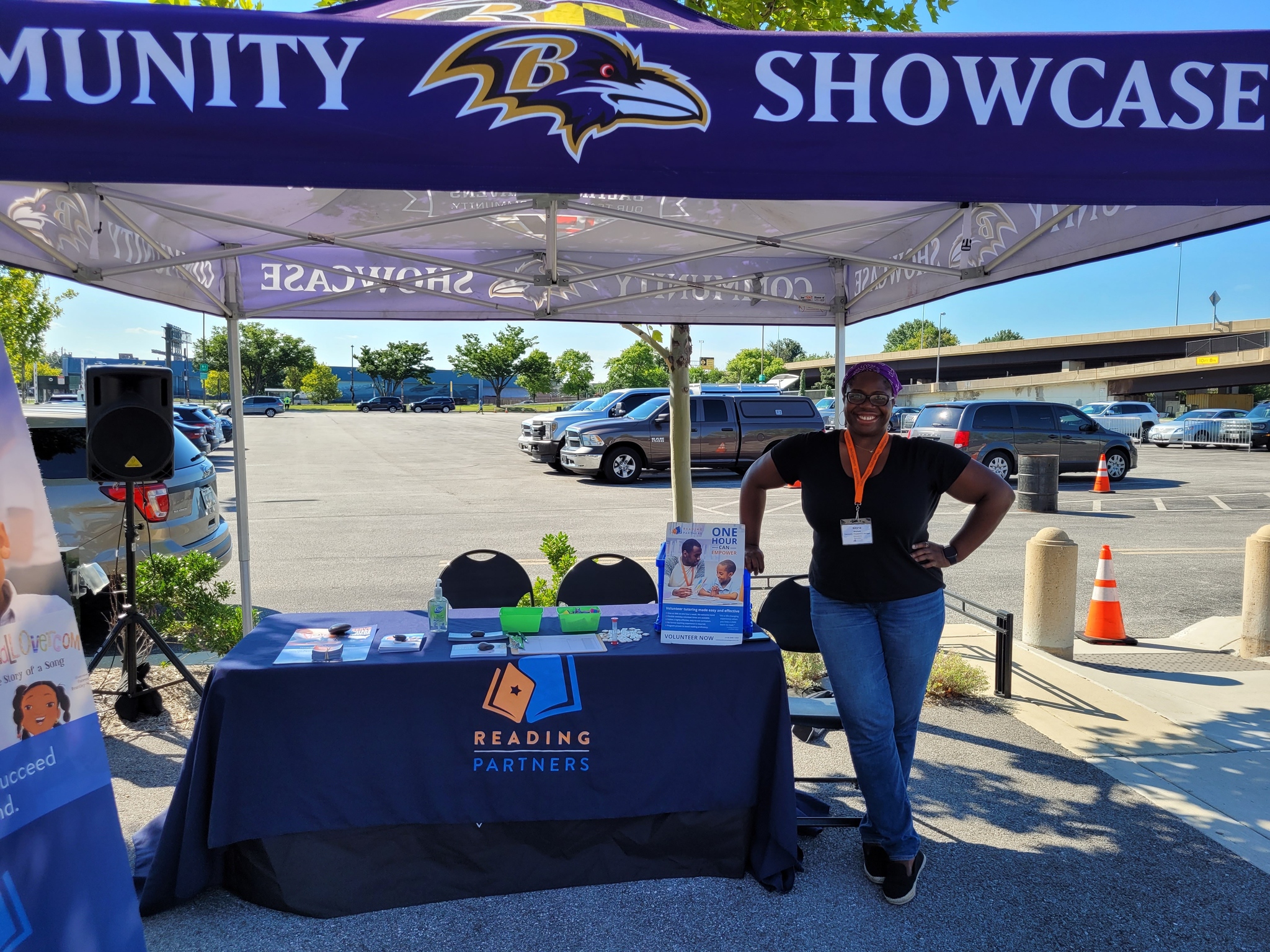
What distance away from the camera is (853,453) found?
3.20 meters

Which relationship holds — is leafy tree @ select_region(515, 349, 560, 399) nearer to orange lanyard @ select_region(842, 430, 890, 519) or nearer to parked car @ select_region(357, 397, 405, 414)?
parked car @ select_region(357, 397, 405, 414)

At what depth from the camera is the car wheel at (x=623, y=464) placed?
710 inches

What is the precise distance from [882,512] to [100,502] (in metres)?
5.72

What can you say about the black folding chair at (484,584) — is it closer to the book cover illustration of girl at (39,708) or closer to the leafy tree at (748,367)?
the book cover illustration of girl at (39,708)

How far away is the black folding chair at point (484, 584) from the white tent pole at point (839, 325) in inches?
95.3

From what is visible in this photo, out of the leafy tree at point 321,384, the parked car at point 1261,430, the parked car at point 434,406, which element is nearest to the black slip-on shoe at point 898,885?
the parked car at point 1261,430

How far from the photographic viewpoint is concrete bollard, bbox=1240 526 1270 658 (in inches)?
251

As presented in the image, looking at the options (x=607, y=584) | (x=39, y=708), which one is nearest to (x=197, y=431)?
(x=607, y=584)

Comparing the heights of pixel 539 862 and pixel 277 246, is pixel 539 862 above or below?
below

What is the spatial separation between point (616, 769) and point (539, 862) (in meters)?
0.45

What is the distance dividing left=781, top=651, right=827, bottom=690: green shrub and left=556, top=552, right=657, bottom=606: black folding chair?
1.02 m

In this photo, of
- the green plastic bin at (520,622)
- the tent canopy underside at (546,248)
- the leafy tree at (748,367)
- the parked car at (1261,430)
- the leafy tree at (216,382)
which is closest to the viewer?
the green plastic bin at (520,622)

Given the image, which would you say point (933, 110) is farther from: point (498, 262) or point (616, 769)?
point (498, 262)

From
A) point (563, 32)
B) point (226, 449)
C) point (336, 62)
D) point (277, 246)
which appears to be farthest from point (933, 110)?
point (226, 449)
